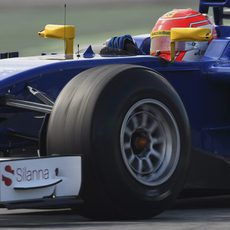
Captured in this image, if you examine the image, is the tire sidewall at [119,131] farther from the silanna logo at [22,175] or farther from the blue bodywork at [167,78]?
the blue bodywork at [167,78]

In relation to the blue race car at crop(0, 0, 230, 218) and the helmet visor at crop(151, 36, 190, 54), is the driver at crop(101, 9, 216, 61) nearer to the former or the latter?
the helmet visor at crop(151, 36, 190, 54)

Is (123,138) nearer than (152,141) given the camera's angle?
Yes

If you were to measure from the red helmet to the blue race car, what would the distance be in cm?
39

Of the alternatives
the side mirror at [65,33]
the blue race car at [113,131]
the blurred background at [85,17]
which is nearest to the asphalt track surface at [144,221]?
the blue race car at [113,131]

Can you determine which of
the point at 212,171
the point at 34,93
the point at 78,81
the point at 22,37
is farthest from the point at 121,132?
the point at 22,37

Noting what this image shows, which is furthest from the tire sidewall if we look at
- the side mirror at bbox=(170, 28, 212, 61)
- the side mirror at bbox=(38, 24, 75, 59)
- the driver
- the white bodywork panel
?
the side mirror at bbox=(38, 24, 75, 59)

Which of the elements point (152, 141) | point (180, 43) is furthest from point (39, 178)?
point (180, 43)

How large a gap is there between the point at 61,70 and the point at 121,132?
1.09 m

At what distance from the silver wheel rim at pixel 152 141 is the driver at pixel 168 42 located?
143 centimetres

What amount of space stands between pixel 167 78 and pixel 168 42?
3.05 ft

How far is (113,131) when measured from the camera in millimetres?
7164

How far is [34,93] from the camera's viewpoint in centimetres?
793

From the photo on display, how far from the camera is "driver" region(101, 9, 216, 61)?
9.20 meters

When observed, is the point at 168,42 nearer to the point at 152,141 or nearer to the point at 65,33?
the point at 65,33
